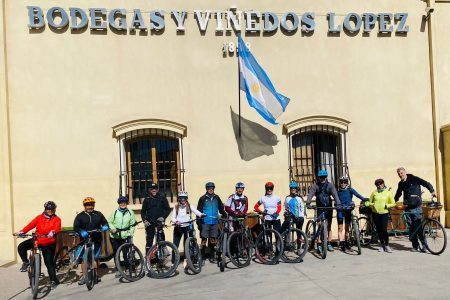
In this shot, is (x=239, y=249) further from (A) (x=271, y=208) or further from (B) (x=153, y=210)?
(B) (x=153, y=210)

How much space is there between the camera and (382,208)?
934 centimetres

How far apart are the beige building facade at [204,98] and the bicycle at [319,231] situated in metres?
1.79

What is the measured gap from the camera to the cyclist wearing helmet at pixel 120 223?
28.0 ft

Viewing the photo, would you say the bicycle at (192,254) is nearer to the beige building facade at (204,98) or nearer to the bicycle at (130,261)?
the bicycle at (130,261)

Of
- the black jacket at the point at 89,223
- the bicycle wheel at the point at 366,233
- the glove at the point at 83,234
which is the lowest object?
the bicycle wheel at the point at 366,233

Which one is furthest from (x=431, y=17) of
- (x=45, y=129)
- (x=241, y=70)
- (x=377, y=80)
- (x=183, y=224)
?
(x=45, y=129)

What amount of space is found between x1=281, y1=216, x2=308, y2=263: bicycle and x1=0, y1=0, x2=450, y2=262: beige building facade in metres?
2.15

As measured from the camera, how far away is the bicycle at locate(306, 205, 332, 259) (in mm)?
8945

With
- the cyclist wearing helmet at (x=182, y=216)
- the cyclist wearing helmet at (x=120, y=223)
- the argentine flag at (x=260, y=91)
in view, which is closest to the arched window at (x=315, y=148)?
the argentine flag at (x=260, y=91)

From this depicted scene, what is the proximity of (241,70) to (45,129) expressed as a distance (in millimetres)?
4449

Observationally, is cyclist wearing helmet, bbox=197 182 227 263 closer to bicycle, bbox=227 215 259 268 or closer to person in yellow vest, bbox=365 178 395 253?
bicycle, bbox=227 215 259 268

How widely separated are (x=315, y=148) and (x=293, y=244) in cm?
335

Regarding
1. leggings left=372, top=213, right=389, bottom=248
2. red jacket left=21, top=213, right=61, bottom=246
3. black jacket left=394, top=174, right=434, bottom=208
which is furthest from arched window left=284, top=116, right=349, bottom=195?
red jacket left=21, top=213, right=61, bottom=246

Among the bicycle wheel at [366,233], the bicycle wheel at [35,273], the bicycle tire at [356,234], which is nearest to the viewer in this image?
the bicycle wheel at [35,273]
